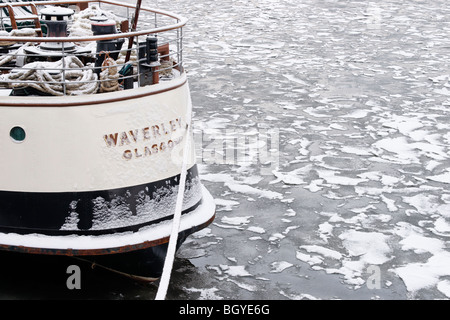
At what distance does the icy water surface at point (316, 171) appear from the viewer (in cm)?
616

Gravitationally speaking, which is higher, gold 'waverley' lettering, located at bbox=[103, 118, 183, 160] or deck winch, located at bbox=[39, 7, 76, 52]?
deck winch, located at bbox=[39, 7, 76, 52]

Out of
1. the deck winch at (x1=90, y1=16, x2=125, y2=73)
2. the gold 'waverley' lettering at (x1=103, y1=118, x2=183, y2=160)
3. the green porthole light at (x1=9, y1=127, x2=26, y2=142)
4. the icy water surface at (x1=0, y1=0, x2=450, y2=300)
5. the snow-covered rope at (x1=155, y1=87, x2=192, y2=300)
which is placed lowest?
the icy water surface at (x1=0, y1=0, x2=450, y2=300)

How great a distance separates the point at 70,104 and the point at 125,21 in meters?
2.82

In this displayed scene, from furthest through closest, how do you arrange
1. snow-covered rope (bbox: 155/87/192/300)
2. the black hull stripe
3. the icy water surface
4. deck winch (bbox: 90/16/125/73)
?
the icy water surface → deck winch (bbox: 90/16/125/73) → the black hull stripe → snow-covered rope (bbox: 155/87/192/300)

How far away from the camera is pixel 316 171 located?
8.74m

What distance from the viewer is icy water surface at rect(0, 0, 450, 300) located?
Answer: 616 centimetres

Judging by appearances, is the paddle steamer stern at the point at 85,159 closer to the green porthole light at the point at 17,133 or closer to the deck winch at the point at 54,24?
the green porthole light at the point at 17,133

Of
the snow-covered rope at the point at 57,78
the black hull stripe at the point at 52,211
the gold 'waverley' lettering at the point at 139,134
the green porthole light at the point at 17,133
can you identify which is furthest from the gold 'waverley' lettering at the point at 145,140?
the green porthole light at the point at 17,133

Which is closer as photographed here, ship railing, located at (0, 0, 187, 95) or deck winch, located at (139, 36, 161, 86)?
ship railing, located at (0, 0, 187, 95)

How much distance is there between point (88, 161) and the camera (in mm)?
5438

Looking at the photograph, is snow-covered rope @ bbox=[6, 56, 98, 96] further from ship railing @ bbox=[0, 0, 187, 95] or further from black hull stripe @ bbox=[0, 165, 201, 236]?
black hull stripe @ bbox=[0, 165, 201, 236]

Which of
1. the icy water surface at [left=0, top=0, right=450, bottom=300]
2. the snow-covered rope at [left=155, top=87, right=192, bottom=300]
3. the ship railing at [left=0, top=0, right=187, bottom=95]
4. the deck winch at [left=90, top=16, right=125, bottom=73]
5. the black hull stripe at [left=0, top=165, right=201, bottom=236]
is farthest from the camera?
the icy water surface at [left=0, top=0, right=450, bottom=300]

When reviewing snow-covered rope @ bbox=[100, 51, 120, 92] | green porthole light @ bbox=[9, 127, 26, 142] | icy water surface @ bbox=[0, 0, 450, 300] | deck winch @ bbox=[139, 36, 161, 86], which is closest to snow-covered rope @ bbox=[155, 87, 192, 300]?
deck winch @ bbox=[139, 36, 161, 86]
